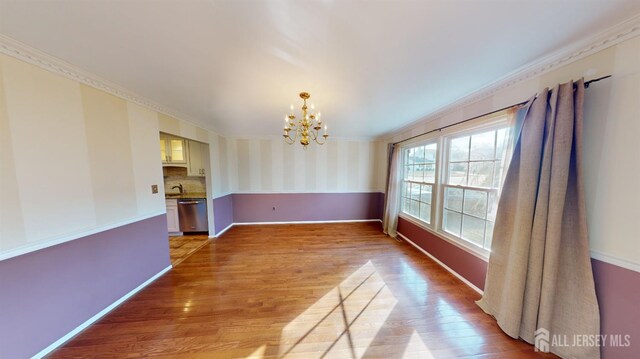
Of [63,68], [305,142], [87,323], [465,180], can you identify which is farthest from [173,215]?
[465,180]

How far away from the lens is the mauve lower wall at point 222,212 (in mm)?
3923

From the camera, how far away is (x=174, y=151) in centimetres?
402

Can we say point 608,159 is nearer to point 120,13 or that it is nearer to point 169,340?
point 120,13

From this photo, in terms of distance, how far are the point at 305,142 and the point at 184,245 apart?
3055 mm

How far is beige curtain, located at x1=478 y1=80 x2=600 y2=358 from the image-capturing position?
4.33 ft

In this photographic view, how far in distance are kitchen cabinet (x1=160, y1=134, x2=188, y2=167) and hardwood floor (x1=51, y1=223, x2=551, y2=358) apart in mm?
2216

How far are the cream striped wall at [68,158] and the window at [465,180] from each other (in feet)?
12.9

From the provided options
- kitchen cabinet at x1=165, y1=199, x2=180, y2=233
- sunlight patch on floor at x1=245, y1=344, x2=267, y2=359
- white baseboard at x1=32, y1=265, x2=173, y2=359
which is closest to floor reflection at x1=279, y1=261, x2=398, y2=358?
sunlight patch on floor at x1=245, y1=344, x2=267, y2=359

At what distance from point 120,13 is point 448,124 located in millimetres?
3304

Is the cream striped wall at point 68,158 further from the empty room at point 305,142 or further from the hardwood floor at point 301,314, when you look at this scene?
the hardwood floor at point 301,314

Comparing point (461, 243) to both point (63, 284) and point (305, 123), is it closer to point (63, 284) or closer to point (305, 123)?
point (305, 123)

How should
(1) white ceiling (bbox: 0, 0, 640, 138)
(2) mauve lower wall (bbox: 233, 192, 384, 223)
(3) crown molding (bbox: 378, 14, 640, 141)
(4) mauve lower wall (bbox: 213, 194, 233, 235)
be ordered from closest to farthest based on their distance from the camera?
(1) white ceiling (bbox: 0, 0, 640, 138) < (3) crown molding (bbox: 378, 14, 640, 141) < (4) mauve lower wall (bbox: 213, 194, 233, 235) < (2) mauve lower wall (bbox: 233, 192, 384, 223)

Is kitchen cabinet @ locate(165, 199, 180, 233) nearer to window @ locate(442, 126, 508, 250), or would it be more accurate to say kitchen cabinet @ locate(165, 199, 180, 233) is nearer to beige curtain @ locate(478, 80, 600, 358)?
window @ locate(442, 126, 508, 250)

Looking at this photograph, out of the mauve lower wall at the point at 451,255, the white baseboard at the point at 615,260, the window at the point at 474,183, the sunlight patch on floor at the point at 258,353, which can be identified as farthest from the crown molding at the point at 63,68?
the mauve lower wall at the point at 451,255
